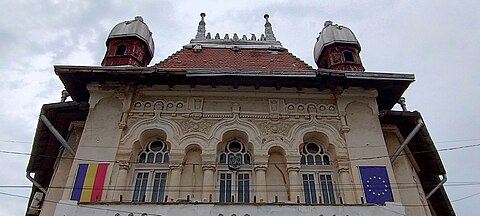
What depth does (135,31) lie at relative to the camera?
1579cm

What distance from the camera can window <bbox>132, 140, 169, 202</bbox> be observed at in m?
10.8

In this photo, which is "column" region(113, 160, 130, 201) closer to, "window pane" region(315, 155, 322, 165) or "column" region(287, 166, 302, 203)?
"column" region(287, 166, 302, 203)

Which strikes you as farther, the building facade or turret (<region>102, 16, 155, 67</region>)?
turret (<region>102, 16, 155, 67</region>)

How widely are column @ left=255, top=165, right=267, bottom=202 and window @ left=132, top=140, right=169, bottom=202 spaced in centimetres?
238

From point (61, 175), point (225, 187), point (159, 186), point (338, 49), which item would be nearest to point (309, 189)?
point (225, 187)

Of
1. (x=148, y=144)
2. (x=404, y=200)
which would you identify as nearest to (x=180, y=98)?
(x=148, y=144)

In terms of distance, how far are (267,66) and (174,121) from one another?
440 centimetres

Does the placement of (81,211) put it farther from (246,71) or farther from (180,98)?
(246,71)

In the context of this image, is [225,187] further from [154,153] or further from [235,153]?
[154,153]

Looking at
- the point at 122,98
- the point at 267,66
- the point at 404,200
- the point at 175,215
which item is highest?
the point at 267,66

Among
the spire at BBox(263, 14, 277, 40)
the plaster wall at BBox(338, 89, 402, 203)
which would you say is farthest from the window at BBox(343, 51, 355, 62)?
the spire at BBox(263, 14, 277, 40)

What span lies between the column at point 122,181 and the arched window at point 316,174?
4.49 meters

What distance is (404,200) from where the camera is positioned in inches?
442

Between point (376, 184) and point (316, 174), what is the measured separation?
5.06 ft
